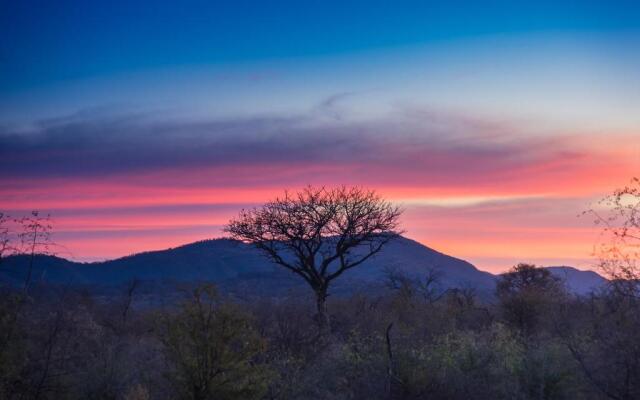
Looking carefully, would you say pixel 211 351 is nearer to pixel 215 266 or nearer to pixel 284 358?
pixel 284 358

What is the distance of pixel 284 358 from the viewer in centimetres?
1875

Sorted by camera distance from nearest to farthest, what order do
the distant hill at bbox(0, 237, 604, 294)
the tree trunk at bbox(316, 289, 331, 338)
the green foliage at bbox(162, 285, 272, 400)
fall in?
1. the green foliage at bbox(162, 285, 272, 400)
2. the tree trunk at bbox(316, 289, 331, 338)
3. the distant hill at bbox(0, 237, 604, 294)

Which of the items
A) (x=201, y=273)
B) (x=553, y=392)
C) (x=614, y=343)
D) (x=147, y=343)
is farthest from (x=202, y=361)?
(x=201, y=273)

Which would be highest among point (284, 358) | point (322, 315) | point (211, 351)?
point (322, 315)

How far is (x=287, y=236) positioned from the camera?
109 ft

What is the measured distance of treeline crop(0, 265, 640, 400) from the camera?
1255cm

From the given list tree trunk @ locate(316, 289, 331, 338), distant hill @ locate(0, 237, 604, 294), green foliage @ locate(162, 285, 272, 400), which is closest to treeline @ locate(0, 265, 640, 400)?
green foliage @ locate(162, 285, 272, 400)

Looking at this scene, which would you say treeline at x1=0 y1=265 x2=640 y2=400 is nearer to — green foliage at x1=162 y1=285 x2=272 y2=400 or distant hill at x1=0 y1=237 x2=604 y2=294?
green foliage at x1=162 y1=285 x2=272 y2=400

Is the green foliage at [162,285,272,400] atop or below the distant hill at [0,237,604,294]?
below

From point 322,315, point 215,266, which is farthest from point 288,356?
point 215,266

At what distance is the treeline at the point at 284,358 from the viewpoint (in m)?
12.6

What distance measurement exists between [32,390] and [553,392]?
12.8 m

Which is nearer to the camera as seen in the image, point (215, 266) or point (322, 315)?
point (322, 315)

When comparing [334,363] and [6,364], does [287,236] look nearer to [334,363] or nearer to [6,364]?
[334,363]
